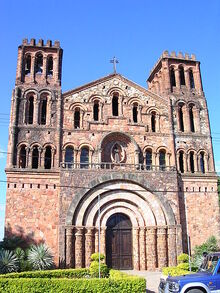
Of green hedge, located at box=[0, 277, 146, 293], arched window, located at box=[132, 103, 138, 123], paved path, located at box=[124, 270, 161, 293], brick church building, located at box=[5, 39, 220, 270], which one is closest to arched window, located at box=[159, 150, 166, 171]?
brick church building, located at box=[5, 39, 220, 270]

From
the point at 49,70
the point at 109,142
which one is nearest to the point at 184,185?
the point at 109,142

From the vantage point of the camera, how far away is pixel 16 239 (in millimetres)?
28812

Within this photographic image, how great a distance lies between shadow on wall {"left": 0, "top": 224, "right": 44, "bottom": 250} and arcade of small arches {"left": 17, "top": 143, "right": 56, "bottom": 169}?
6291mm

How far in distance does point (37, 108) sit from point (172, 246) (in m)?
19.3

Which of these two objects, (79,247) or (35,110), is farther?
(35,110)

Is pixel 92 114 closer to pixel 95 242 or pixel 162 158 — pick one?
pixel 162 158

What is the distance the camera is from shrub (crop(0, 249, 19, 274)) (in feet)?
82.0

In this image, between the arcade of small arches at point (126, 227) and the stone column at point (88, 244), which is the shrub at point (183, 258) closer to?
the arcade of small arches at point (126, 227)

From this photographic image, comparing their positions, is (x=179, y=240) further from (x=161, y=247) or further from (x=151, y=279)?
(x=151, y=279)

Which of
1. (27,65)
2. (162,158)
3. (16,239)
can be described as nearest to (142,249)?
(162,158)

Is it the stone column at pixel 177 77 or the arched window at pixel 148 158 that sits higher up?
the stone column at pixel 177 77

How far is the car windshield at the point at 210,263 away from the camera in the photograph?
1541 centimetres

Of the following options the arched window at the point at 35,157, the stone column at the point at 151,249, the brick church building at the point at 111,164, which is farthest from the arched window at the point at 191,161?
the arched window at the point at 35,157

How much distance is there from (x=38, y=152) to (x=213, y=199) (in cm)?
1866
